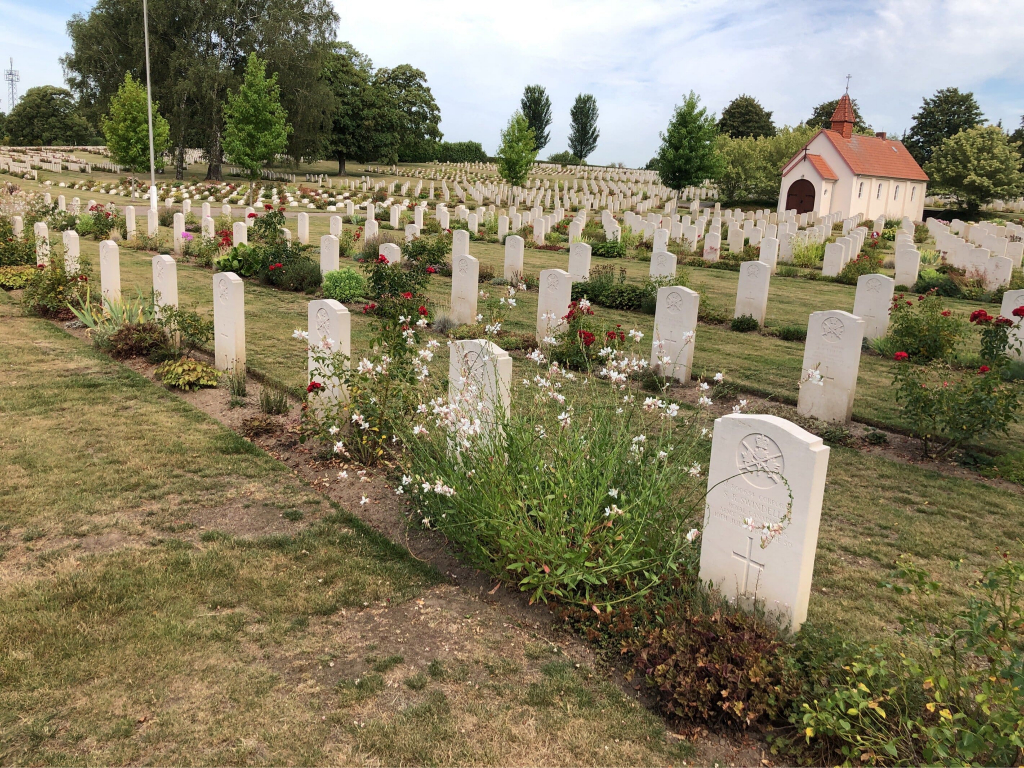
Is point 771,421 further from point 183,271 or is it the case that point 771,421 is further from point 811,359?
point 183,271

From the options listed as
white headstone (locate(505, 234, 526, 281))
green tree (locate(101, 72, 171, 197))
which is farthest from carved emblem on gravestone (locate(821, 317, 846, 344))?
green tree (locate(101, 72, 171, 197))

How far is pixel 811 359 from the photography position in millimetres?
8219

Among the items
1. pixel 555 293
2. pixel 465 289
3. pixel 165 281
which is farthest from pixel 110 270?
pixel 555 293

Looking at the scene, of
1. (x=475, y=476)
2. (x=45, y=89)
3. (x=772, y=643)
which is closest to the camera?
(x=772, y=643)

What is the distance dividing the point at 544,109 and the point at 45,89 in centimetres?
5807

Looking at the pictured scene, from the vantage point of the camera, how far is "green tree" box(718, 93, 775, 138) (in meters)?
71.4

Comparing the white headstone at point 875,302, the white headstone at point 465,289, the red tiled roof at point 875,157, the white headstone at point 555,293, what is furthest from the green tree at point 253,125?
the white headstone at point 875,302

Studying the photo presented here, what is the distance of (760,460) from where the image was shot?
12.6 ft

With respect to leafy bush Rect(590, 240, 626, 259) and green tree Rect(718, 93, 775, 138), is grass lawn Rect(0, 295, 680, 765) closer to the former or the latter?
leafy bush Rect(590, 240, 626, 259)

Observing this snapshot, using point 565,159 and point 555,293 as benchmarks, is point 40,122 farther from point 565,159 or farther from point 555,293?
point 555,293

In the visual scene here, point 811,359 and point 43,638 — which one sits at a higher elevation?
point 811,359

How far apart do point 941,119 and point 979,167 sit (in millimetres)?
24717

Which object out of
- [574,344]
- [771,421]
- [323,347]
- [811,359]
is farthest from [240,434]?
[811,359]

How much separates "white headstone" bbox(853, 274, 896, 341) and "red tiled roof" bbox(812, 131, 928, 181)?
110 ft
